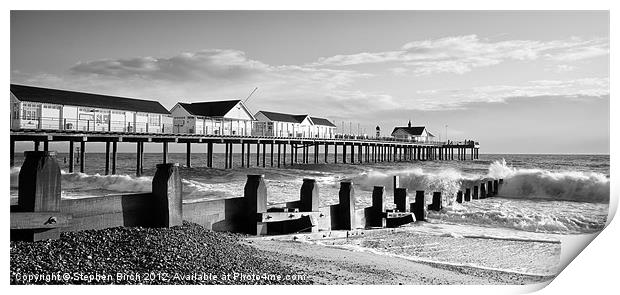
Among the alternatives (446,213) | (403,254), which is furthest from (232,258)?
(446,213)

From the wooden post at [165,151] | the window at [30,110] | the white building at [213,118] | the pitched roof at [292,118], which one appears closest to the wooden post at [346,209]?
the pitched roof at [292,118]

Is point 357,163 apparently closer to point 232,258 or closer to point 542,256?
point 542,256

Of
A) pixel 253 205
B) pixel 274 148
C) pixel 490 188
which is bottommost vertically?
pixel 490 188

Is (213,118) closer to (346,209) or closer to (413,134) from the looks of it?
(346,209)

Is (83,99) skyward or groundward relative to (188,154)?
skyward

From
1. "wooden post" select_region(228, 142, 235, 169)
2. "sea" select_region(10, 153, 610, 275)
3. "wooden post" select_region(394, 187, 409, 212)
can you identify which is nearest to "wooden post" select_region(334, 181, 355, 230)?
"sea" select_region(10, 153, 610, 275)

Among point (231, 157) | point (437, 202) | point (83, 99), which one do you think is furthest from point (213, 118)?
point (437, 202)

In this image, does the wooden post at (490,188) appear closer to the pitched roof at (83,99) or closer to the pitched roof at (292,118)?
the pitched roof at (292,118)
